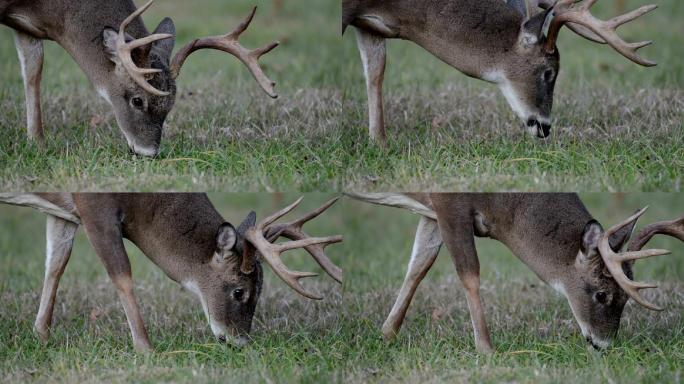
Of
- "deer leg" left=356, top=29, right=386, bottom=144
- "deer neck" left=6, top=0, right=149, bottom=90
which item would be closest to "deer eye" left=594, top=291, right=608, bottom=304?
"deer leg" left=356, top=29, right=386, bottom=144

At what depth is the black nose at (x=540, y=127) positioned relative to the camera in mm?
8766

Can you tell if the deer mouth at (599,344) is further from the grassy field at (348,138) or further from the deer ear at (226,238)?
the deer ear at (226,238)

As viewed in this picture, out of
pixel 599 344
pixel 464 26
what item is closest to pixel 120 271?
pixel 464 26

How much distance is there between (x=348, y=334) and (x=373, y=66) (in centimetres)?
177

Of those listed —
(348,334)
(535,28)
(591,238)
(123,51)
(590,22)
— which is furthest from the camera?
(348,334)

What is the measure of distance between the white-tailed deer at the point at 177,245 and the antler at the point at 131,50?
901 mm

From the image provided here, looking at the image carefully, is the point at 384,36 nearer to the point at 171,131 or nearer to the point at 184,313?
the point at 171,131

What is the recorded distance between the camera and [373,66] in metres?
9.13

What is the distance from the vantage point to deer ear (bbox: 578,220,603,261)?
28.5 ft

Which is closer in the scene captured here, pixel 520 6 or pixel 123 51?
pixel 123 51

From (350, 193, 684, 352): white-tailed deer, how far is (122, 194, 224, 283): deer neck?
102 centimetres

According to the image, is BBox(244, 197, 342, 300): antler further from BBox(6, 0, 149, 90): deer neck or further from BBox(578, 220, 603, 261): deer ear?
BBox(578, 220, 603, 261): deer ear

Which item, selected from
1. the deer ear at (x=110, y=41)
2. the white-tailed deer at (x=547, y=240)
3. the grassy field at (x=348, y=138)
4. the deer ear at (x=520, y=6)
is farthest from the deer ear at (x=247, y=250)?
the deer ear at (x=520, y=6)

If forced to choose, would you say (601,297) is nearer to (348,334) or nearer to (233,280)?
(348,334)
